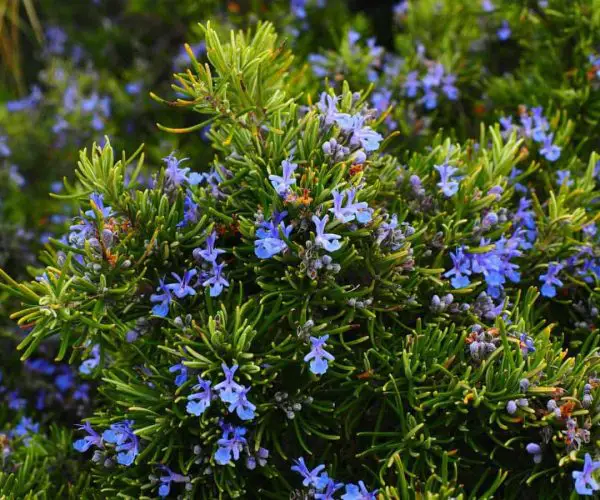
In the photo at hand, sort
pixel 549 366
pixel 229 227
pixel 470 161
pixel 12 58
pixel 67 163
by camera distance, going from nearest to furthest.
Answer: pixel 549 366 → pixel 229 227 → pixel 470 161 → pixel 67 163 → pixel 12 58

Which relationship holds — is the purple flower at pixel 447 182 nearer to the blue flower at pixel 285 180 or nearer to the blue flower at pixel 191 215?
the blue flower at pixel 285 180

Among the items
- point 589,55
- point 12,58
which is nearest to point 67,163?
point 12,58

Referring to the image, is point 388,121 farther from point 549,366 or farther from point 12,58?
point 12,58

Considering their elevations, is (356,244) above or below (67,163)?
below

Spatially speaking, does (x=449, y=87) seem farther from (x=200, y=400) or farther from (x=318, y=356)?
(x=200, y=400)

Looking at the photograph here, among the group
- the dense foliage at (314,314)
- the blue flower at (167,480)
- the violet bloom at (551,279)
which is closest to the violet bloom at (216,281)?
the dense foliage at (314,314)

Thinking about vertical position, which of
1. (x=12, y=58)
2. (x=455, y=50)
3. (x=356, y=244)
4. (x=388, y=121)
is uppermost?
(x=12, y=58)

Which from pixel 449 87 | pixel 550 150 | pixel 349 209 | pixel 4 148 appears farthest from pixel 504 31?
pixel 4 148
